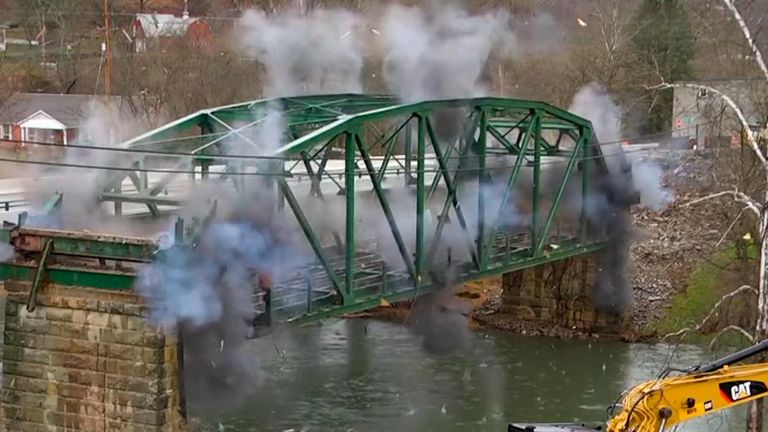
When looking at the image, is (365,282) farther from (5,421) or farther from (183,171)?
(5,421)

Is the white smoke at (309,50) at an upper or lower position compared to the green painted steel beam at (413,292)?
upper

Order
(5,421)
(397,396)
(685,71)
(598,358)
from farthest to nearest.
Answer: (685,71), (598,358), (397,396), (5,421)

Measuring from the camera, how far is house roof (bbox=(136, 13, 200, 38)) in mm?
56469

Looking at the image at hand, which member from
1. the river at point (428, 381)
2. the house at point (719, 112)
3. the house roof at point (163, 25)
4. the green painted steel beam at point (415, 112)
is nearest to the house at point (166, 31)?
the house roof at point (163, 25)

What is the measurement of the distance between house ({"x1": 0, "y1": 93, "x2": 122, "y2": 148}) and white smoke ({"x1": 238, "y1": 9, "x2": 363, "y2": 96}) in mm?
20689

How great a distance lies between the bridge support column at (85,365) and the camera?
17.6m

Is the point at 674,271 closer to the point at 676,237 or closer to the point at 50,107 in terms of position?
the point at 676,237

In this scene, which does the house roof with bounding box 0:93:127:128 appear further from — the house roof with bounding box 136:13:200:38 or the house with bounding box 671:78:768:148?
the house with bounding box 671:78:768:148

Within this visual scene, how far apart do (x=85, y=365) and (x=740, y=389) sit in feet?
32.4

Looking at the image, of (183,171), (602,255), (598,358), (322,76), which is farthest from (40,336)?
(602,255)

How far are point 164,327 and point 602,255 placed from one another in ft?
69.2

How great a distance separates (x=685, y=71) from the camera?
1930 inches

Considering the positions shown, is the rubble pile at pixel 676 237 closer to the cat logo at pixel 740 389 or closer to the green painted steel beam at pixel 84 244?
the green painted steel beam at pixel 84 244

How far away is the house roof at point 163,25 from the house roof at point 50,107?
4824mm
